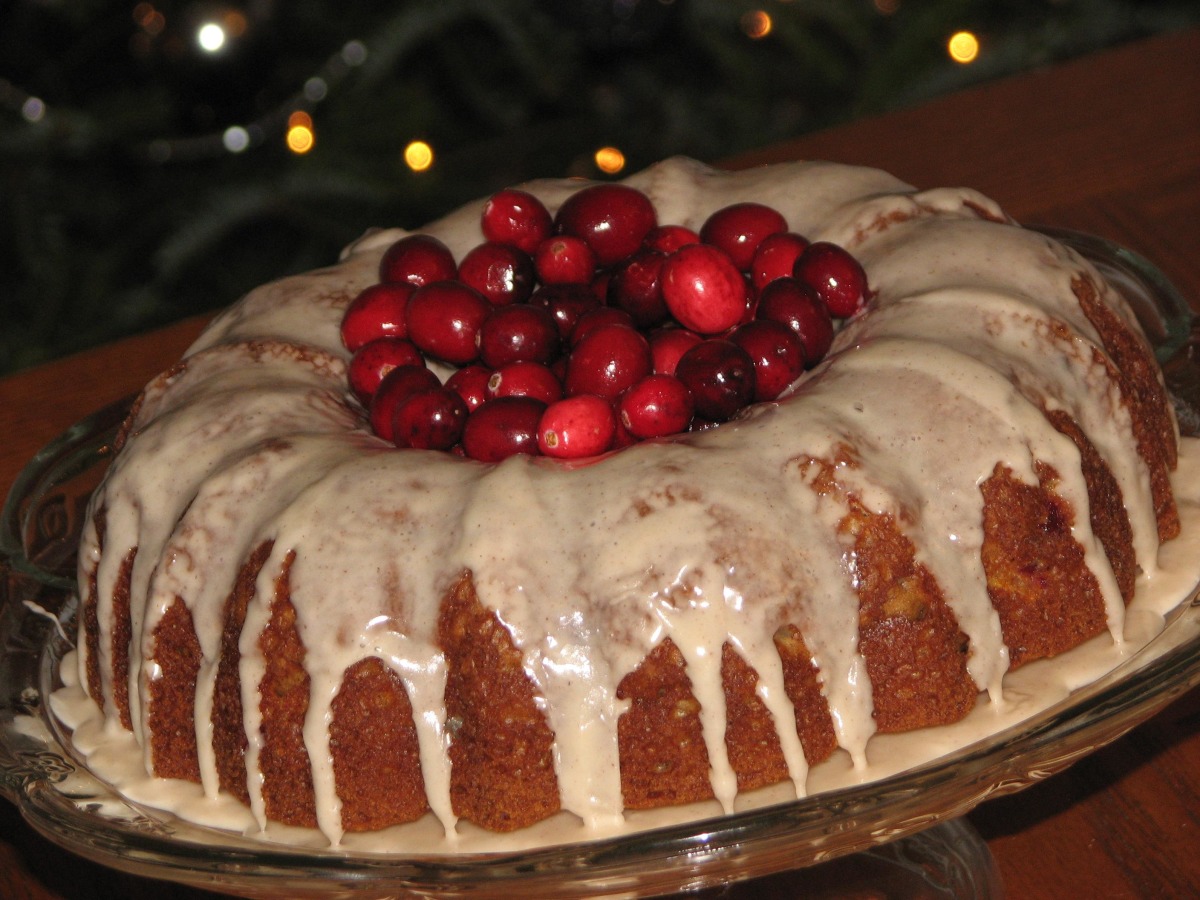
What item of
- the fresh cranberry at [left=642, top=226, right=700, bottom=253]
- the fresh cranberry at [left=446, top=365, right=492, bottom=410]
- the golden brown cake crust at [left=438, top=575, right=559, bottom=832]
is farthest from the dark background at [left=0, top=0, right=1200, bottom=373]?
the golden brown cake crust at [left=438, top=575, right=559, bottom=832]

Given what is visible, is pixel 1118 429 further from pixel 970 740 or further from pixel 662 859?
pixel 662 859

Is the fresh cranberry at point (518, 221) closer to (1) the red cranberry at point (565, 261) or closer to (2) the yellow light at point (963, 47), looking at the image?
(1) the red cranberry at point (565, 261)

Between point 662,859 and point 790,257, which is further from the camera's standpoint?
point 790,257

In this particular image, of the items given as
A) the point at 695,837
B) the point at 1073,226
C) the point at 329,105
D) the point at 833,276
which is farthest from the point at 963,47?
the point at 695,837

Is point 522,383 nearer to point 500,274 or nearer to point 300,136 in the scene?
point 500,274

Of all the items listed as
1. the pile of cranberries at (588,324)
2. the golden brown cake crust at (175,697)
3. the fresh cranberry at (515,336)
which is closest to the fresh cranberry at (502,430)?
the pile of cranberries at (588,324)

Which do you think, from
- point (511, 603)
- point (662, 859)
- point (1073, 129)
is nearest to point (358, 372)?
point (511, 603)
